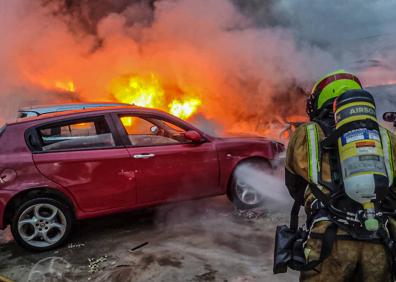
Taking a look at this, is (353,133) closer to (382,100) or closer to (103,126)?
(103,126)

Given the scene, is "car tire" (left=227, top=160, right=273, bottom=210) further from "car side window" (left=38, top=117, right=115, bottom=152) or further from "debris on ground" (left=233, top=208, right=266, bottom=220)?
"car side window" (left=38, top=117, right=115, bottom=152)

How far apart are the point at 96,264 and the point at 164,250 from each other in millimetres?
720

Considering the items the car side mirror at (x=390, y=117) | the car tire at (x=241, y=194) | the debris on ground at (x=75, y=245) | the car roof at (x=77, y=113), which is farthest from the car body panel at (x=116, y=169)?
the car side mirror at (x=390, y=117)

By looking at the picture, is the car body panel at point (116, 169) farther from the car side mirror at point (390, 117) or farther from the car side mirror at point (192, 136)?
the car side mirror at point (390, 117)

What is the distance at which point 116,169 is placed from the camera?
4.97m

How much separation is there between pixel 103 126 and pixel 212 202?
206cm

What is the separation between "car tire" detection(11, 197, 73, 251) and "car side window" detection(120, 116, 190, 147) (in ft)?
3.78

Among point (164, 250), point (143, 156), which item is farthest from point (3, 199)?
point (164, 250)

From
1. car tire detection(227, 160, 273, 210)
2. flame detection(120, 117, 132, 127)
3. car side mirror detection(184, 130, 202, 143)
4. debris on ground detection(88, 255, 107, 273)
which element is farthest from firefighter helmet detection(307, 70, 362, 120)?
car tire detection(227, 160, 273, 210)

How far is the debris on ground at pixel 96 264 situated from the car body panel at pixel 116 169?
0.61 m

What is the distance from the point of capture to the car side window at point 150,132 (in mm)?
5238

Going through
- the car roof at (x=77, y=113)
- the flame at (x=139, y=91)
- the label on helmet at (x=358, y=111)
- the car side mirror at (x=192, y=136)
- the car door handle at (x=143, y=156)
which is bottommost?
the car door handle at (x=143, y=156)

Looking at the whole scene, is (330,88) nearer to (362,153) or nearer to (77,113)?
(362,153)

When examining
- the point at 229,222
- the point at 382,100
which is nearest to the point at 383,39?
the point at 382,100
